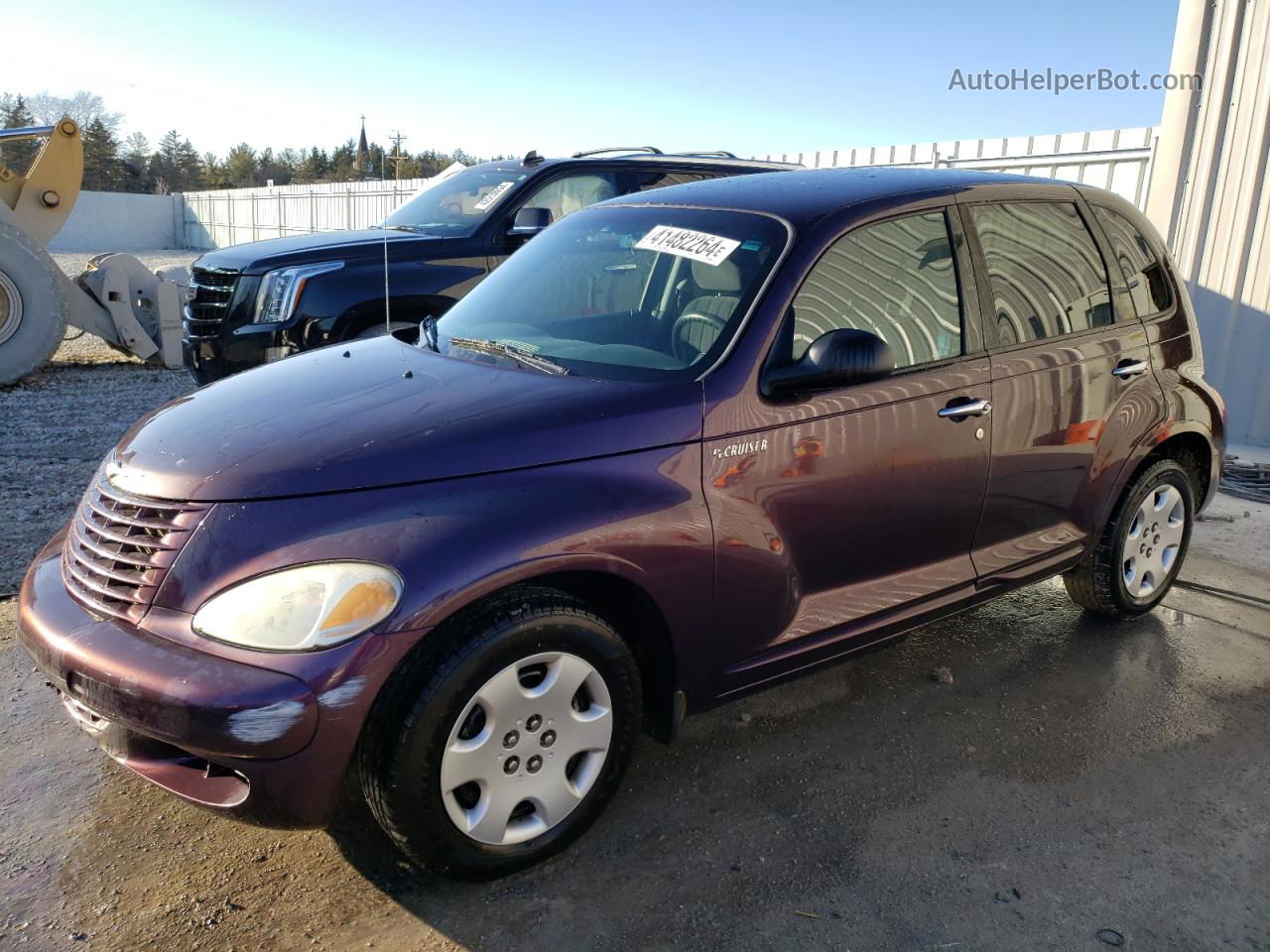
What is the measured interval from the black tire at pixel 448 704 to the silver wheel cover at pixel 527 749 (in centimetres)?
3

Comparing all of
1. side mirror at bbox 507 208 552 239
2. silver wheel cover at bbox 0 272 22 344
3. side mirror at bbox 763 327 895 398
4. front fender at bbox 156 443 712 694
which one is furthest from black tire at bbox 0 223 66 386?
side mirror at bbox 763 327 895 398

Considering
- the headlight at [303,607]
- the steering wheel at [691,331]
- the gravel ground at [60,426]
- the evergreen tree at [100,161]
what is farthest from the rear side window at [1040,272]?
the evergreen tree at [100,161]

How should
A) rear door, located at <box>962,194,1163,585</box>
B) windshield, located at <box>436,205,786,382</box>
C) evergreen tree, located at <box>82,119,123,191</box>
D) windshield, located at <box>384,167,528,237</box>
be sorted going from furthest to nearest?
evergreen tree, located at <box>82,119,123,191</box>, windshield, located at <box>384,167,528,237</box>, rear door, located at <box>962,194,1163,585</box>, windshield, located at <box>436,205,786,382</box>

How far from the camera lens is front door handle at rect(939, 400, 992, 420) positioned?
133 inches

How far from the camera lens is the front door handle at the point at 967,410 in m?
3.37

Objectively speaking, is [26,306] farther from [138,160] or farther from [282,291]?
[138,160]

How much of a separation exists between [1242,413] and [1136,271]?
421cm

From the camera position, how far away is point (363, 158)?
82.5 metres

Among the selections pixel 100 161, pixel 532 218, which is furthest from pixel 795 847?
pixel 100 161

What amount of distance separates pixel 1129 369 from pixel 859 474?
1.58 meters

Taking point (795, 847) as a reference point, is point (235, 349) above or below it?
above

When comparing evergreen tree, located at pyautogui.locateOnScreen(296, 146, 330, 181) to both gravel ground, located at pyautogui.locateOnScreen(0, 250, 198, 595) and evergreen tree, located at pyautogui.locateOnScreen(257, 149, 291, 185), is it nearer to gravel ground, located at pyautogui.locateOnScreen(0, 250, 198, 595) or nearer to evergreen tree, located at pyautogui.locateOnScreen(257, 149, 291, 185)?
evergreen tree, located at pyautogui.locateOnScreen(257, 149, 291, 185)

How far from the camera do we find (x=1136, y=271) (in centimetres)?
419

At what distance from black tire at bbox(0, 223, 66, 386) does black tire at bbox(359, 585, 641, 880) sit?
8997 millimetres
